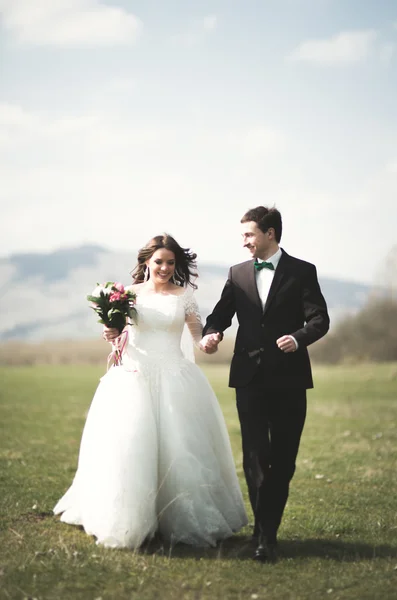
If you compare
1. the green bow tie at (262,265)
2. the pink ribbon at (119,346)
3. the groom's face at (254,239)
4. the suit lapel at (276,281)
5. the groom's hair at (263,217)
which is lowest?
the pink ribbon at (119,346)

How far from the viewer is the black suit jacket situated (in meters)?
6.65

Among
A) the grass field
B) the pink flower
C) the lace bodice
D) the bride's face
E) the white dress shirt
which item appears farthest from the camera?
the bride's face

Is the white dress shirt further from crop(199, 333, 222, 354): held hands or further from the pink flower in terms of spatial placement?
the pink flower

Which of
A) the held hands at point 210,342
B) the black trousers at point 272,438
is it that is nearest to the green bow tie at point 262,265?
the held hands at point 210,342

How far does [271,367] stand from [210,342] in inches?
26.3

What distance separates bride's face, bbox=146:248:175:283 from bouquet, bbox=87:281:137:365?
509 mm

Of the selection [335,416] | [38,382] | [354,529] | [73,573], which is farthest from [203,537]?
[38,382]

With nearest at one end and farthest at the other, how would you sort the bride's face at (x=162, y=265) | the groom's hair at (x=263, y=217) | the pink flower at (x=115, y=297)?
the groom's hair at (x=263, y=217)
the pink flower at (x=115, y=297)
the bride's face at (x=162, y=265)

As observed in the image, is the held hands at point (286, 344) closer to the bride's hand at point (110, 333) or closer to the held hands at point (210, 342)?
the held hands at point (210, 342)

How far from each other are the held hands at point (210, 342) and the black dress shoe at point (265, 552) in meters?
1.84

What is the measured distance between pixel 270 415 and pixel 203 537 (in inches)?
53.2

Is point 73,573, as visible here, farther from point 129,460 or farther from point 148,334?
point 148,334

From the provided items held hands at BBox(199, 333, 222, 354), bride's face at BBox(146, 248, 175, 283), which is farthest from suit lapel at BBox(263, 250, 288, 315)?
bride's face at BBox(146, 248, 175, 283)

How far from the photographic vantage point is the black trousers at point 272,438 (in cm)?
663
